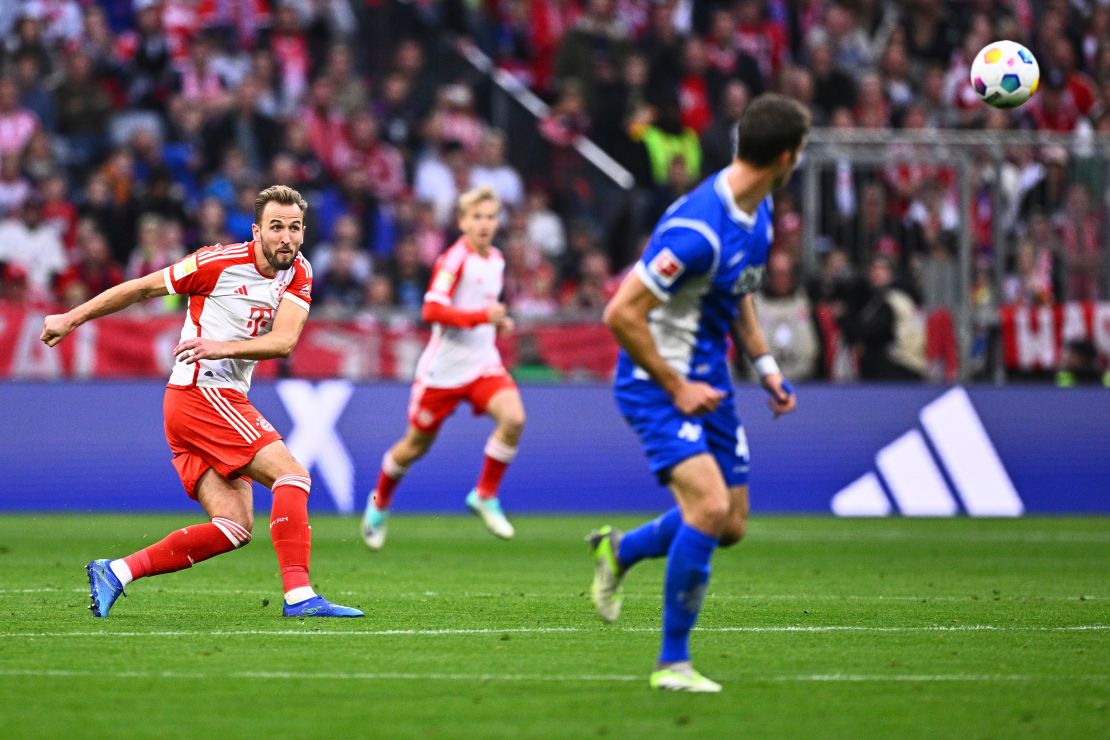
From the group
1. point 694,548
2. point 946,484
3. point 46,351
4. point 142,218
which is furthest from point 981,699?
point 142,218

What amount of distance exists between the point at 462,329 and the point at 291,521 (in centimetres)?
527

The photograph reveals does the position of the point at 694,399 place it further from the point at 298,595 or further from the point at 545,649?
the point at 298,595

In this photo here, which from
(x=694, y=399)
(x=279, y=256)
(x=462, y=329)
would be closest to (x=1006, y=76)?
(x=462, y=329)

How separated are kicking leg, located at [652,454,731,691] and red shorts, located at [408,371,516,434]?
23.2 feet

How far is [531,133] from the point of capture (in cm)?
2261

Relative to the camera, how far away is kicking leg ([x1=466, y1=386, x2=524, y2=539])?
13812 millimetres

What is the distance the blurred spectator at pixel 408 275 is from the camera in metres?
19.2

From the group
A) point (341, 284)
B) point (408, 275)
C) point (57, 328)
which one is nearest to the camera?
point (57, 328)

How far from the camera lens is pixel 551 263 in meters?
20.7

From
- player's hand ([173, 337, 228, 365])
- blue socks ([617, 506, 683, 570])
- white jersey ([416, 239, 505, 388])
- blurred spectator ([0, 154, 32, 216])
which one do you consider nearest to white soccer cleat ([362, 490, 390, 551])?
white jersey ([416, 239, 505, 388])

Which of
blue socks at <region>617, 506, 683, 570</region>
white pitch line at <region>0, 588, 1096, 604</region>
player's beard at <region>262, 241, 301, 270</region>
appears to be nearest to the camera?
blue socks at <region>617, 506, 683, 570</region>

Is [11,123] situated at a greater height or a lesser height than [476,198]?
greater

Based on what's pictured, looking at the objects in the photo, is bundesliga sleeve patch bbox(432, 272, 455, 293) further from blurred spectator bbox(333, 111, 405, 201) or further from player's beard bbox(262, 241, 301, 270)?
blurred spectator bbox(333, 111, 405, 201)

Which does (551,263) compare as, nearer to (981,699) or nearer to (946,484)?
A: (946,484)
